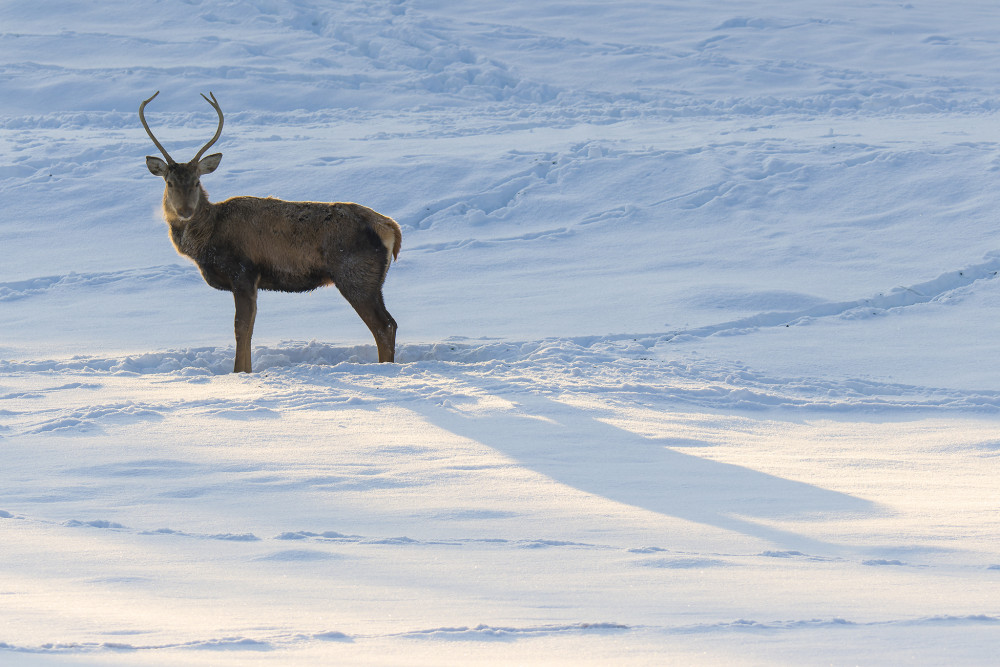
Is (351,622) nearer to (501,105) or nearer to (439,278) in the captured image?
(439,278)

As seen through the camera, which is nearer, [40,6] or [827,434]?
[827,434]

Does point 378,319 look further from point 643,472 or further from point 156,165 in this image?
point 643,472

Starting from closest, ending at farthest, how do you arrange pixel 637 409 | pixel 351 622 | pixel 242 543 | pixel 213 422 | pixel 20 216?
pixel 351 622
pixel 242 543
pixel 213 422
pixel 637 409
pixel 20 216

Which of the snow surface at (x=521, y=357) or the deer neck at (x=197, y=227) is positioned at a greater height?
the deer neck at (x=197, y=227)

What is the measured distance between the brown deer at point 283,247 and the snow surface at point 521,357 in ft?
1.88

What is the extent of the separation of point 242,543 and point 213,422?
7.05ft

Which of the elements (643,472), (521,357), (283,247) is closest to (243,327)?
(283,247)

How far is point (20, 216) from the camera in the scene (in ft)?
47.3

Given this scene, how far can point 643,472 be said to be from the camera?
234 inches

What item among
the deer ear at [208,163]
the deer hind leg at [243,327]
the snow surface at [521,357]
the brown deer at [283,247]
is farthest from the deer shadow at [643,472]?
the deer ear at [208,163]

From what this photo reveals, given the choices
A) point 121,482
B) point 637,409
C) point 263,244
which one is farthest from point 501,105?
point 121,482

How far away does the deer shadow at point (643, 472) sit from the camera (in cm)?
524

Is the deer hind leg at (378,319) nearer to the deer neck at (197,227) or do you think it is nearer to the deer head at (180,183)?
the deer neck at (197,227)

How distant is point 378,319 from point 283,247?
2.91 ft
